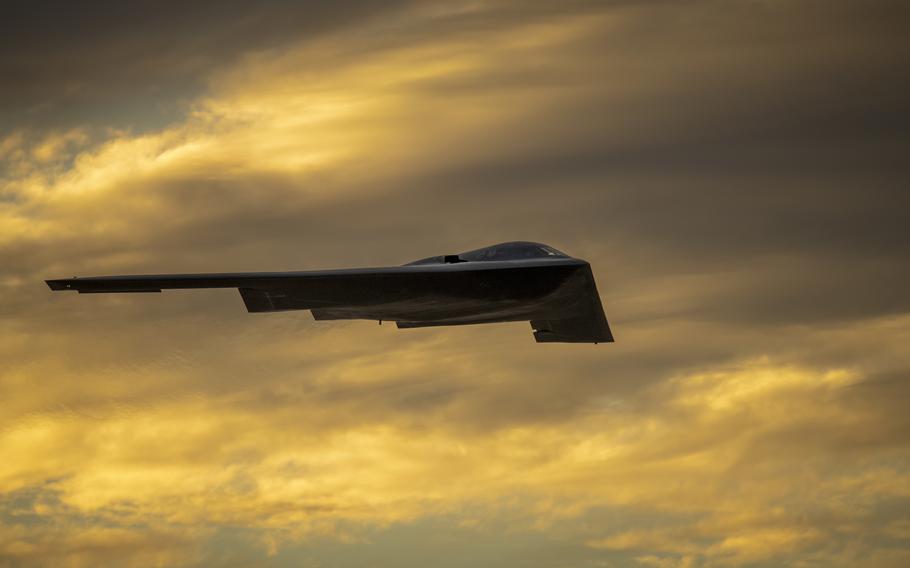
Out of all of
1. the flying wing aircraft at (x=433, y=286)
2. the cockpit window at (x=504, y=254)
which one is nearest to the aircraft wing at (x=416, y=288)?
the flying wing aircraft at (x=433, y=286)

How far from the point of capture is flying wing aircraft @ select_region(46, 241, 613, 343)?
3269 centimetres

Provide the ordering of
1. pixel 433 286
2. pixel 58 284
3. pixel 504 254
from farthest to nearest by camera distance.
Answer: pixel 504 254 → pixel 58 284 → pixel 433 286

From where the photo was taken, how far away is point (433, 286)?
108 feet

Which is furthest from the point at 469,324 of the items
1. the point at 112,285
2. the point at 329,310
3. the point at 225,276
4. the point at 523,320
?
the point at 112,285

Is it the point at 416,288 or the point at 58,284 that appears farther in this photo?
the point at 58,284

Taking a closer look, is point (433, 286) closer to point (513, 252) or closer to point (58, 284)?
point (513, 252)

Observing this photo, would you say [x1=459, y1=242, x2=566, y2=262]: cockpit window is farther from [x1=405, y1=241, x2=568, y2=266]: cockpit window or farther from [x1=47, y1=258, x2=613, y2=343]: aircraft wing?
[x1=47, y1=258, x2=613, y2=343]: aircraft wing

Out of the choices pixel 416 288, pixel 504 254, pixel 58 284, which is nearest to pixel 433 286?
pixel 416 288

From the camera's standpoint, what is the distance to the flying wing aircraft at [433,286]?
32.7 meters

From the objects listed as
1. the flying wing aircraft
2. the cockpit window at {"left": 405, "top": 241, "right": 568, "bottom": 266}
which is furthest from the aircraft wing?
the cockpit window at {"left": 405, "top": 241, "right": 568, "bottom": 266}

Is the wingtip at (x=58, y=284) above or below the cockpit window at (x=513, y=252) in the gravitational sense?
below

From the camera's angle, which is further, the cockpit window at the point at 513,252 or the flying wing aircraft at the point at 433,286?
the cockpit window at the point at 513,252

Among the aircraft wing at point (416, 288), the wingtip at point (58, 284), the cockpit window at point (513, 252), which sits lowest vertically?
the aircraft wing at point (416, 288)

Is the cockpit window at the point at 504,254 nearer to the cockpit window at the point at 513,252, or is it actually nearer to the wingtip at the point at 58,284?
the cockpit window at the point at 513,252
